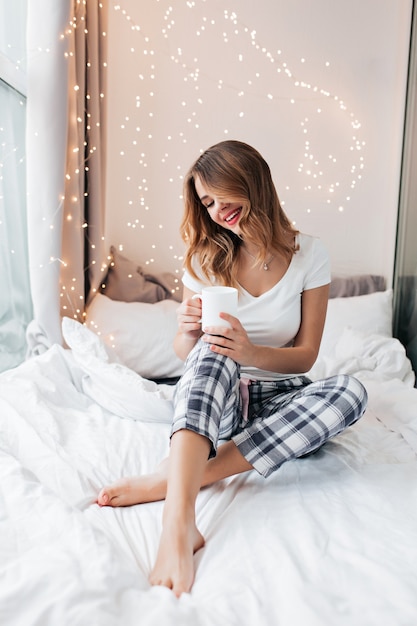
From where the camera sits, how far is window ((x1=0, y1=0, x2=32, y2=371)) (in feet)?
5.34

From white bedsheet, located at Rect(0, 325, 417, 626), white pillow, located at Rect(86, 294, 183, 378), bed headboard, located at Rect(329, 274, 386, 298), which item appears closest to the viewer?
white bedsheet, located at Rect(0, 325, 417, 626)

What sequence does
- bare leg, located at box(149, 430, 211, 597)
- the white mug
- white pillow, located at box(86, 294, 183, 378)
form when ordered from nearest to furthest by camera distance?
bare leg, located at box(149, 430, 211, 597) < the white mug < white pillow, located at box(86, 294, 183, 378)

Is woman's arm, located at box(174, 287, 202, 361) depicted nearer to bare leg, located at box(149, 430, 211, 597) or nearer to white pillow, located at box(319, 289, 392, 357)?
bare leg, located at box(149, 430, 211, 597)

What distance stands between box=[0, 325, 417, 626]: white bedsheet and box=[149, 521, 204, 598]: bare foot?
0.07 ft

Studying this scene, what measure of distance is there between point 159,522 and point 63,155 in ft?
4.06

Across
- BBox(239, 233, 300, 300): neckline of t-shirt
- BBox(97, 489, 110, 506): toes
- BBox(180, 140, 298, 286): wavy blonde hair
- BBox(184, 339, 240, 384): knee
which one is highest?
BBox(180, 140, 298, 286): wavy blonde hair

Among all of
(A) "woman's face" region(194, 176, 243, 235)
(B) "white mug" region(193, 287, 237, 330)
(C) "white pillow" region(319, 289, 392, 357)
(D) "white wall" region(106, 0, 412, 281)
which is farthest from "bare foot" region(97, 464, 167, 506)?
(D) "white wall" region(106, 0, 412, 281)

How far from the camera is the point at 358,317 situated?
213 centimetres

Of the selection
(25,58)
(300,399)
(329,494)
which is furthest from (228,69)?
(329,494)

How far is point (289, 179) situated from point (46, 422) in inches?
59.8

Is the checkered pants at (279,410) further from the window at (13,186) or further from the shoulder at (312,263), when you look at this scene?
the window at (13,186)

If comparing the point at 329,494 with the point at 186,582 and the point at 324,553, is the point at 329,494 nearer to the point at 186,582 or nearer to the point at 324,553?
the point at 324,553

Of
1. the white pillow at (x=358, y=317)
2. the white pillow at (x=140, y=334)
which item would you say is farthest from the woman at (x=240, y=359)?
the white pillow at (x=358, y=317)

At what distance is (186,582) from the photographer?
793mm
